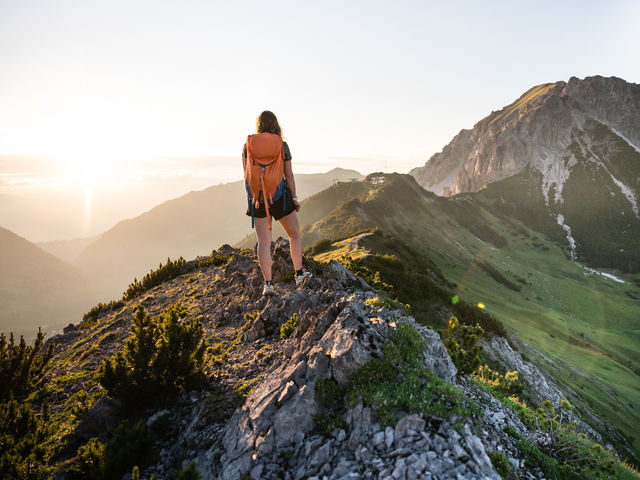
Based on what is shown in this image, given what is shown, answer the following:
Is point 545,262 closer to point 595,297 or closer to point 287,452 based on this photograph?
point 595,297

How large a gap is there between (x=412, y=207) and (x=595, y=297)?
245 ft

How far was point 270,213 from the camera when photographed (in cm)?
787

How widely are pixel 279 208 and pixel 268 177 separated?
0.85m

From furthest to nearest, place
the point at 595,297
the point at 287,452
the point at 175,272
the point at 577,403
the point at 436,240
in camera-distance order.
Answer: the point at 595,297 → the point at 436,240 → the point at 577,403 → the point at 175,272 → the point at 287,452

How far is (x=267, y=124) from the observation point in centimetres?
752

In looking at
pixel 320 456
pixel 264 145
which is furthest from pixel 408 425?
pixel 264 145

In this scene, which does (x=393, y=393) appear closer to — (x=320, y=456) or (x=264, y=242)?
(x=320, y=456)

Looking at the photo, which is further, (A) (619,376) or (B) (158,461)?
(A) (619,376)

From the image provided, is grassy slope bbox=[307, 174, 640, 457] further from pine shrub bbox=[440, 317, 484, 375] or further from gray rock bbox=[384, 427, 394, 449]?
gray rock bbox=[384, 427, 394, 449]

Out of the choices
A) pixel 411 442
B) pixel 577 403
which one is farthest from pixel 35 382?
pixel 577 403

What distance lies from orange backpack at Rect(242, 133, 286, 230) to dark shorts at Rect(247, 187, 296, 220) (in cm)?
14

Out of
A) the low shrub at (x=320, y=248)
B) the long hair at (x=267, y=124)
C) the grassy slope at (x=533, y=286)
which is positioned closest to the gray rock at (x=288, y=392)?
the long hair at (x=267, y=124)

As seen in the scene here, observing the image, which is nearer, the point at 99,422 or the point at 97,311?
the point at 99,422

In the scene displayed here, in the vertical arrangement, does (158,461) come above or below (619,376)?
above
